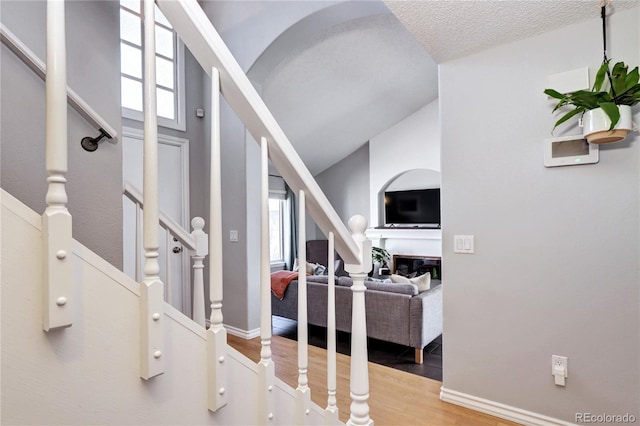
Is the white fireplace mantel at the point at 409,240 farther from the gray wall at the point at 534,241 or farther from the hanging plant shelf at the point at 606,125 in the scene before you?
the hanging plant shelf at the point at 606,125

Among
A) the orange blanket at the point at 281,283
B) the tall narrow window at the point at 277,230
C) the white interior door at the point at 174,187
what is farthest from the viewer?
the tall narrow window at the point at 277,230

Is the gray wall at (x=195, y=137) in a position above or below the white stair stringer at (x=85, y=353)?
above

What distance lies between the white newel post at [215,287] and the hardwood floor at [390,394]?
5.06 ft

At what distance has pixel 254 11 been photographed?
3.32m

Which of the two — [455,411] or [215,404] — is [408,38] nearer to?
[455,411]

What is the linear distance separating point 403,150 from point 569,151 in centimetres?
468

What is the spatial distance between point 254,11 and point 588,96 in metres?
2.93

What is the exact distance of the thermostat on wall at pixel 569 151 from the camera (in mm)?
1789

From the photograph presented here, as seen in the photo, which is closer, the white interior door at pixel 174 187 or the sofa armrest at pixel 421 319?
the sofa armrest at pixel 421 319

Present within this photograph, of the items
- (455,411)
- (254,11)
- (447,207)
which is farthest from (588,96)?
(254,11)

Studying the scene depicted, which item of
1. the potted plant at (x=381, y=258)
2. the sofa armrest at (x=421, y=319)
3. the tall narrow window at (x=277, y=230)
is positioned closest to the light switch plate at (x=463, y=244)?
the sofa armrest at (x=421, y=319)

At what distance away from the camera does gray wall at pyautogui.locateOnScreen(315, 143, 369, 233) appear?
7.12 meters

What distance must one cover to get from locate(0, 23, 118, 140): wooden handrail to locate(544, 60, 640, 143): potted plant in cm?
203

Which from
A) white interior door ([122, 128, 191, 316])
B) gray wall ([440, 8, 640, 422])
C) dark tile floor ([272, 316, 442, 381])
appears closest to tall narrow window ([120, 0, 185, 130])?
white interior door ([122, 128, 191, 316])
